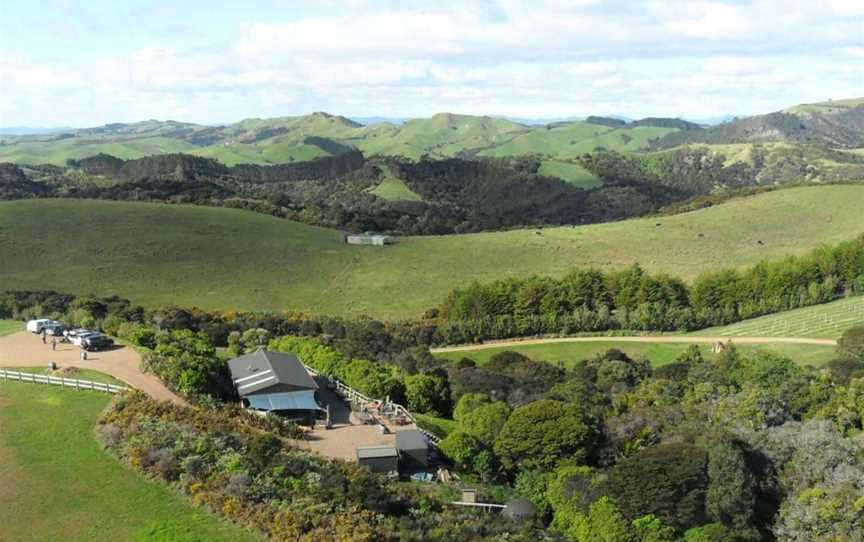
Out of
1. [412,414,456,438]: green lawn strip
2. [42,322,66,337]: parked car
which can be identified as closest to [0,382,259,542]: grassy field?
[42,322,66,337]: parked car

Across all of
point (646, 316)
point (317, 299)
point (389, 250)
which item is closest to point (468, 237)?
point (389, 250)

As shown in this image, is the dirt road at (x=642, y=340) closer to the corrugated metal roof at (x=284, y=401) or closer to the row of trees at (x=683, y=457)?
the row of trees at (x=683, y=457)

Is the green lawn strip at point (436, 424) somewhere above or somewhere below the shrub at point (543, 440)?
below

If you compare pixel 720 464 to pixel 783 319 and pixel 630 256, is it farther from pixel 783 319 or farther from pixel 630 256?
pixel 630 256

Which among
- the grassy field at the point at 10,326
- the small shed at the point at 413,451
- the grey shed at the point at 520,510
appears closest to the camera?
the grey shed at the point at 520,510

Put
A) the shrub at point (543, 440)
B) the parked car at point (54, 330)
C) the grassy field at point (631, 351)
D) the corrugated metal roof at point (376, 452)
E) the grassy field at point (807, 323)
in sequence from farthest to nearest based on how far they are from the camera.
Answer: the grassy field at point (807, 323)
the grassy field at point (631, 351)
the parked car at point (54, 330)
the shrub at point (543, 440)
the corrugated metal roof at point (376, 452)

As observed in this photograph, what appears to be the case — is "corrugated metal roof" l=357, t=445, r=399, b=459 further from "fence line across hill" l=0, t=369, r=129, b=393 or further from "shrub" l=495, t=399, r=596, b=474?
"fence line across hill" l=0, t=369, r=129, b=393

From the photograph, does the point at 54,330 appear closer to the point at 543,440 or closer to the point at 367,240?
the point at 543,440

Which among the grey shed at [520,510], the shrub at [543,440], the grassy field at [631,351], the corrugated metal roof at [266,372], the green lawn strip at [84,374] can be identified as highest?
the green lawn strip at [84,374]

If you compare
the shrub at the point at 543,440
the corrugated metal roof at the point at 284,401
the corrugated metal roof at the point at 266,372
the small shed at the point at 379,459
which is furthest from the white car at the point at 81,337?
the shrub at the point at 543,440
